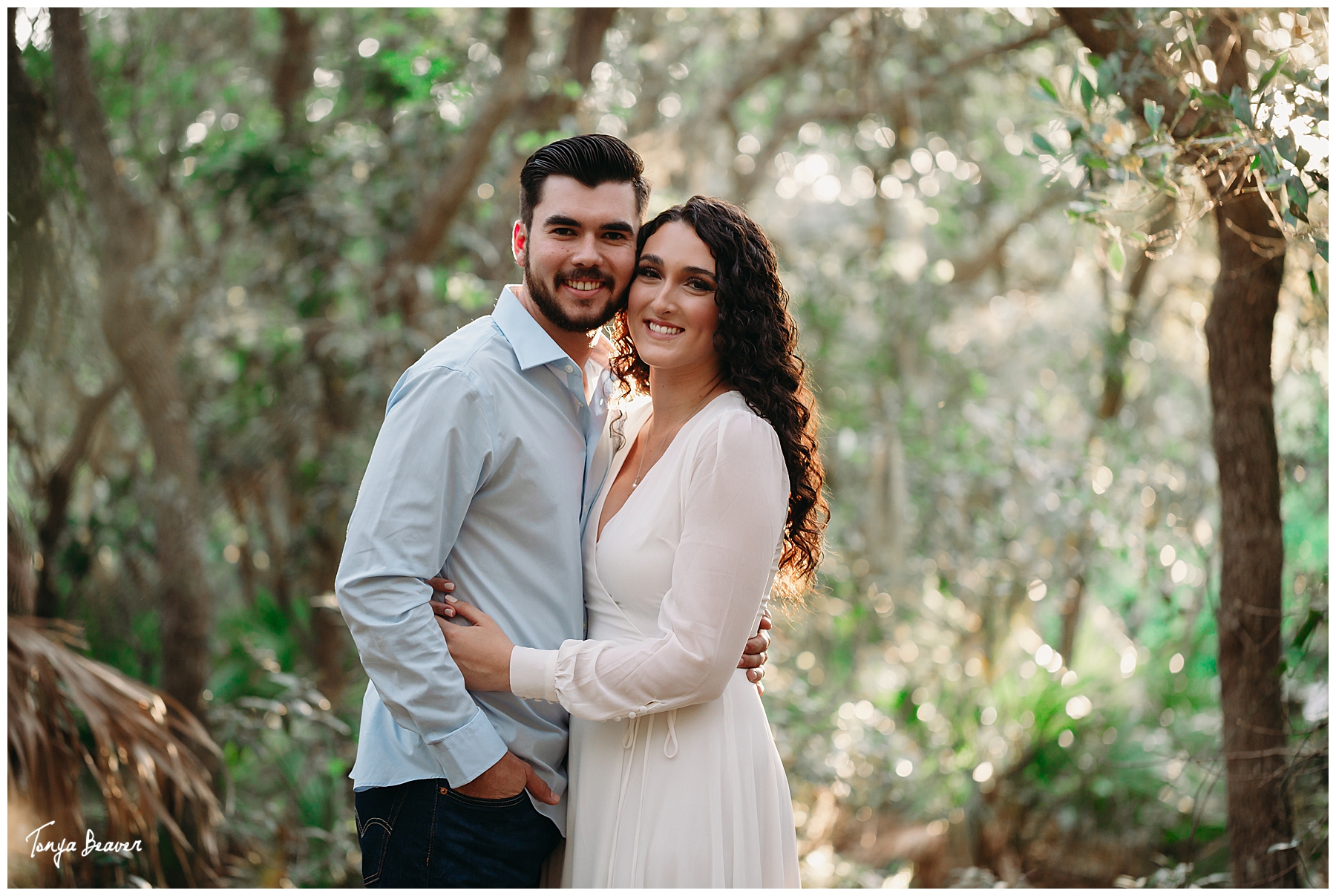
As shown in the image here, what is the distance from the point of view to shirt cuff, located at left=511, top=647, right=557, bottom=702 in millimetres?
1773

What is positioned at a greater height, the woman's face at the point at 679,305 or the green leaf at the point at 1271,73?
the green leaf at the point at 1271,73

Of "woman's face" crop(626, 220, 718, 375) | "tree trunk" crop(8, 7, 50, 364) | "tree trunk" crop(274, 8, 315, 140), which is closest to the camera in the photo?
"woman's face" crop(626, 220, 718, 375)

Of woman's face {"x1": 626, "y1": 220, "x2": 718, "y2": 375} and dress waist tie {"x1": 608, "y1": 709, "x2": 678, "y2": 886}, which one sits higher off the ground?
woman's face {"x1": 626, "y1": 220, "x2": 718, "y2": 375}

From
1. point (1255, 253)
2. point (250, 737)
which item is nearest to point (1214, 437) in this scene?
point (1255, 253)

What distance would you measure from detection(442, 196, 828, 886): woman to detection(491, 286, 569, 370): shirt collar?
18 centimetres

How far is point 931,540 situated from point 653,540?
13.0ft

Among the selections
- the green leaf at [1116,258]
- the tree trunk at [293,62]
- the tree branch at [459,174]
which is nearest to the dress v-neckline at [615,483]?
the green leaf at [1116,258]

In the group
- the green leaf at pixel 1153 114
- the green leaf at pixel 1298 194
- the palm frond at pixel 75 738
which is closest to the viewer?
the green leaf at pixel 1298 194

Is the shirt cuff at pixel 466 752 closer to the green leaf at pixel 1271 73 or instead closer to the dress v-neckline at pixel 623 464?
the dress v-neckline at pixel 623 464

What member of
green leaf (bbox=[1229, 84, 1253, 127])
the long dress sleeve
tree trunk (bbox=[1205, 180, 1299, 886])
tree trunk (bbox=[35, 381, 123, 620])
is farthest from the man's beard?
tree trunk (bbox=[35, 381, 123, 620])

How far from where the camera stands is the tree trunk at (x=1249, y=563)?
9.28 feet

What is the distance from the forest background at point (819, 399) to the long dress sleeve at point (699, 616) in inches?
29.2

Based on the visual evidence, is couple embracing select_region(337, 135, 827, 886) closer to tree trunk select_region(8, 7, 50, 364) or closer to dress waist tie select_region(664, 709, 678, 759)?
dress waist tie select_region(664, 709, 678, 759)

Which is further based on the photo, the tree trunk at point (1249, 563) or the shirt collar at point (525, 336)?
the tree trunk at point (1249, 563)
